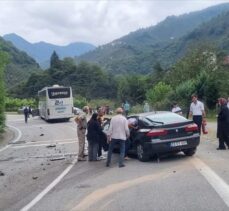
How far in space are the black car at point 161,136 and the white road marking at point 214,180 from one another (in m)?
1.05

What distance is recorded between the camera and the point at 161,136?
15812 millimetres

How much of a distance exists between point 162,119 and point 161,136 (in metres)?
0.80

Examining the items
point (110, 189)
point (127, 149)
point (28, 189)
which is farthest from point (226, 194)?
point (127, 149)

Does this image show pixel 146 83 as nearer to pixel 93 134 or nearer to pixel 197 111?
pixel 197 111

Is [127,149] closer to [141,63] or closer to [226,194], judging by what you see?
[226,194]

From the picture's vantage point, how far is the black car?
1574cm

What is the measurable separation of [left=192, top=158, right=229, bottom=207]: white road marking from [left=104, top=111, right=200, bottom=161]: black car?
1.05 meters

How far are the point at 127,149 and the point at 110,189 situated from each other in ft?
18.7

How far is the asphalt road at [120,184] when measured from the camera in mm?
A: 9609

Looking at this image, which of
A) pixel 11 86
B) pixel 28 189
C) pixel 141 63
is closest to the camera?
pixel 28 189

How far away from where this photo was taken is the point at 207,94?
4778 cm

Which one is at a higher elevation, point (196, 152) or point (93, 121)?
point (93, 121)

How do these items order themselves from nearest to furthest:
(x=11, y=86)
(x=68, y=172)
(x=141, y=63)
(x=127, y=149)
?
(x=68, y=172) < (x=127, y=149) < (x=11, y=86) < (x=141, y=63)

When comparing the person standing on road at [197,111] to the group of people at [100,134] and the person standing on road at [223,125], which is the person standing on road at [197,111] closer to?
the person standing on road at [223,125]
